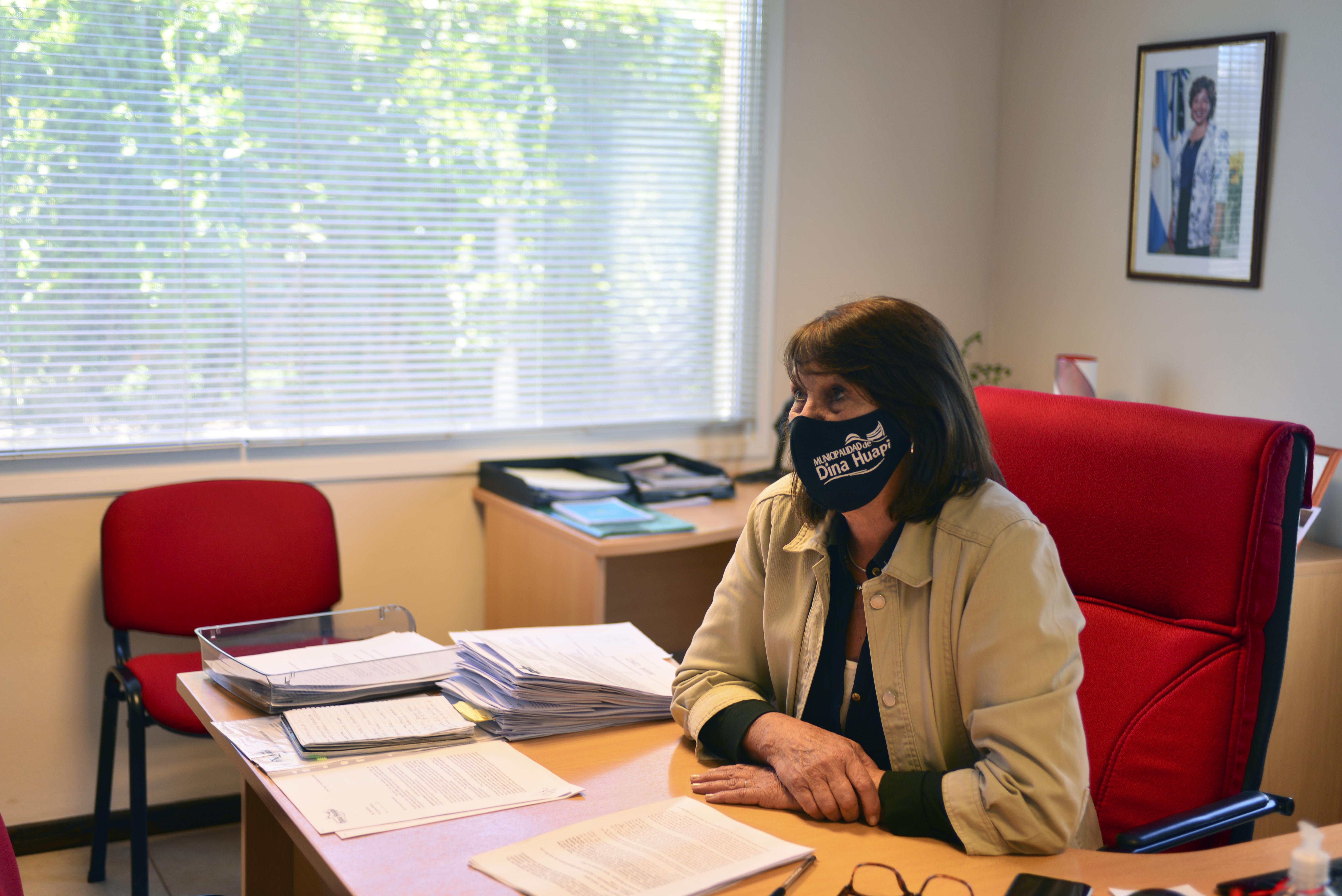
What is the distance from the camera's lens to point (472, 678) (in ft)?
5.47

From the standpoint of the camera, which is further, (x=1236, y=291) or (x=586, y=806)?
(x=1236, y=291)

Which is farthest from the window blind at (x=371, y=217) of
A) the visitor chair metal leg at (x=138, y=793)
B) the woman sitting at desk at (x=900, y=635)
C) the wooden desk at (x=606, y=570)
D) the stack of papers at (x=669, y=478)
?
the woman sitting at desk at (x=900, y=635)

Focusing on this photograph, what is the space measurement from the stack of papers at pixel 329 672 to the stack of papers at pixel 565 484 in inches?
44.6

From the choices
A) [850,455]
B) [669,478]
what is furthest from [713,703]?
[669,478]

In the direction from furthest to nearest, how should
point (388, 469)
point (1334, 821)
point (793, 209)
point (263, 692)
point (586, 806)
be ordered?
point (793, 209) < point (388, 469) < point (1334, 821) < point (263, 692) < point (586, 806)

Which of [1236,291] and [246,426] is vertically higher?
[1236,291]

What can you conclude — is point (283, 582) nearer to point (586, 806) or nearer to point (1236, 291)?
point (586, 806)

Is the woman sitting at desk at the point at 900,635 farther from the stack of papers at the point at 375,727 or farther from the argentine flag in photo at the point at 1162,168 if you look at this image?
the argentine flag in photo at the point at 1162,168

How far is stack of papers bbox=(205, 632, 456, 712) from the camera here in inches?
62.7

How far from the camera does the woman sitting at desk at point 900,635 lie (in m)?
1.28

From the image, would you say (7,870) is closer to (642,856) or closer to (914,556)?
(642,856)

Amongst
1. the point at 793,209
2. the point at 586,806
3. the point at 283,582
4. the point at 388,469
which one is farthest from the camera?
the point at 793,209

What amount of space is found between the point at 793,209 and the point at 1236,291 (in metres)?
1.24

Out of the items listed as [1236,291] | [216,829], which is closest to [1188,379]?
[1236,291]
